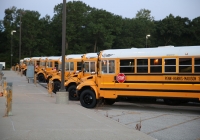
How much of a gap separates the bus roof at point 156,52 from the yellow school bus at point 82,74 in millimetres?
3627

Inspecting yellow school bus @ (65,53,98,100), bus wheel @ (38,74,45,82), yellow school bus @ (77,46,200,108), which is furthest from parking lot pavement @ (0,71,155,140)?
bus wheel @ (38,74,45,82)

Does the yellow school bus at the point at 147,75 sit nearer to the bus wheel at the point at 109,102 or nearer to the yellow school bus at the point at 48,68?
the bus wheel at the point at 109,102

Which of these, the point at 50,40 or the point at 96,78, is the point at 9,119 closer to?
the point at 96,78

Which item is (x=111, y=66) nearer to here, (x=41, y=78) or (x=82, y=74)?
(x=82, y=74)

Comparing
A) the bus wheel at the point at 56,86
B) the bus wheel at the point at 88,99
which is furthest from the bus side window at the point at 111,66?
the bus wheel at the point at 56,86

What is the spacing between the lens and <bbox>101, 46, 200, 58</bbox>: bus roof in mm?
11758

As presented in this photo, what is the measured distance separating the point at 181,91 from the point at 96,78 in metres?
3.88

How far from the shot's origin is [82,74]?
17.2 metres

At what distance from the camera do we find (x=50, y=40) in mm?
71688

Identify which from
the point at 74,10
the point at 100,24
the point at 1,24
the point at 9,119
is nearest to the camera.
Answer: the point at 9,119

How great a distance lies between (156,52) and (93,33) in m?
50.9

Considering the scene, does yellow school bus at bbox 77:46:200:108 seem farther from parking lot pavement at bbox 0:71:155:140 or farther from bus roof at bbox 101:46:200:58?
parking lot pavement at bbox 0:71:155:140

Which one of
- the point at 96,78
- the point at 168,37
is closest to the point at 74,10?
the point at 168,37

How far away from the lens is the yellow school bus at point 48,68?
2712cm
